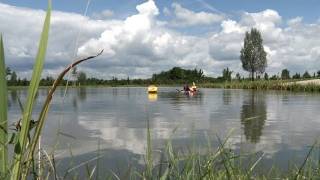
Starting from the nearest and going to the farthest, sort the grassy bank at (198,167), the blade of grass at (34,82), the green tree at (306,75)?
1. the blade of grass at (34,82)
2. the grassy bank at (198,167)
3. the green tree at (306,75)

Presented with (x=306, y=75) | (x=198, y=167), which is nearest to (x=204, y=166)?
(x=198, y=167)

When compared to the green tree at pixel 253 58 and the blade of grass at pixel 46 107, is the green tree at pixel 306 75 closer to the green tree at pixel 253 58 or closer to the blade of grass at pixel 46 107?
the green tree at pixel 253 58

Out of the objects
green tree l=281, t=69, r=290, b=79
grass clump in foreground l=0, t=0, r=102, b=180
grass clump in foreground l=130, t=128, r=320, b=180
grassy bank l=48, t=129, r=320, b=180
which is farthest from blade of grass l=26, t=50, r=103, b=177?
green tree l=281, t=69, r=290, b=79

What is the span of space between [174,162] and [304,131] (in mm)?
8237

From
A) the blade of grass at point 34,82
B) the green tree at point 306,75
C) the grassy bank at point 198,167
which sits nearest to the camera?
the blade of grass at point 34,82

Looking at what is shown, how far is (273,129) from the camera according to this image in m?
10.4

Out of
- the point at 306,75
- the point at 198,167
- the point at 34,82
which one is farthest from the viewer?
the point at 306,75

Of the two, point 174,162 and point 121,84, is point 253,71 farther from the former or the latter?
point 174,162

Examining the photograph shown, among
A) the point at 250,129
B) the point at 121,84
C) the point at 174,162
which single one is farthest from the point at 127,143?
the point at 121,84

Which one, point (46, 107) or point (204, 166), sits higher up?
point (46, 107)

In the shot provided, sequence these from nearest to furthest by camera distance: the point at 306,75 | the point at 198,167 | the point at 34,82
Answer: the point at 34,82
the point at 198,167
the point at 306,75

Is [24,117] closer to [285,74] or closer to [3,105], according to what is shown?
[3,105]

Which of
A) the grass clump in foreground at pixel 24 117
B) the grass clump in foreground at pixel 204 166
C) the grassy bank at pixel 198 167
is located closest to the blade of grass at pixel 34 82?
the grass clump in foreground at pixel 24 117

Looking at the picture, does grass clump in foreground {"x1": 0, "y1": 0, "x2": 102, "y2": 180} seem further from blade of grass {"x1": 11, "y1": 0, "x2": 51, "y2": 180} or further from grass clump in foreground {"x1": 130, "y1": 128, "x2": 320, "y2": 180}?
grass clump in foreground {"x1": 130, "y1": 128, "x2": 320, "y2": 180}
